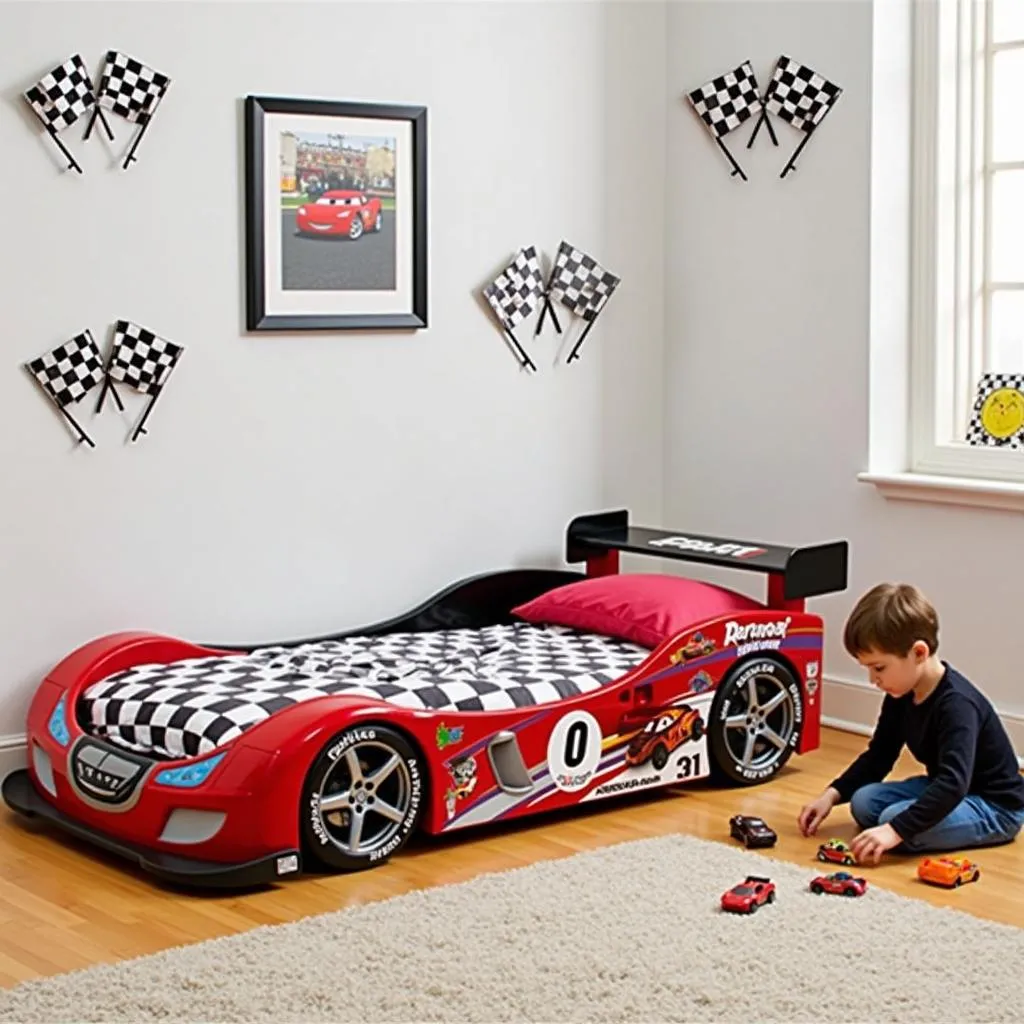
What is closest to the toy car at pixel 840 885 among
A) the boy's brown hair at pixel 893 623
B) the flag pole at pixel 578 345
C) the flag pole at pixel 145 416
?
the boy's brown hair at pixel 893 623

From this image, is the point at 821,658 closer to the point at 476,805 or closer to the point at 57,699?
the point at 476,805

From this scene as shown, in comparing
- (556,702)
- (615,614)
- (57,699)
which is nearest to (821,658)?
(615,614)

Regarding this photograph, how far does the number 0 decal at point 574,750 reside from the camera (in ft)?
12.0

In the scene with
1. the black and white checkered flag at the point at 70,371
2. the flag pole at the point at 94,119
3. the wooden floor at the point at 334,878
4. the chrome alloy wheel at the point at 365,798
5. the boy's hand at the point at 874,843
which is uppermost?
the flag pole at the point at 94,119

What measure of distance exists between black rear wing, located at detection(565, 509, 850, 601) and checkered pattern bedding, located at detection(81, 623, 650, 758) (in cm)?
34

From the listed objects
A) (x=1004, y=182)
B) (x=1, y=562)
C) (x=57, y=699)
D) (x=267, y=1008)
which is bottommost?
(x=267, y=1008)

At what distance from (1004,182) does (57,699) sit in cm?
256

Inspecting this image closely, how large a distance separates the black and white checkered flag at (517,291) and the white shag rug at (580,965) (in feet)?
5.89

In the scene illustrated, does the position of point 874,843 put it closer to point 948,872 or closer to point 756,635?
Result: point 948,872

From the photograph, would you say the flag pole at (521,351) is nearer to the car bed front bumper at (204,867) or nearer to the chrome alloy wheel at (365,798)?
the chrome alloy wheel at (365,798)

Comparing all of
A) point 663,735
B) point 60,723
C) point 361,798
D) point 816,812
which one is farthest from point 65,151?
point 816,812

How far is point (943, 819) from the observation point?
11.1 feet

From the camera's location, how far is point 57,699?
3734 millimetres

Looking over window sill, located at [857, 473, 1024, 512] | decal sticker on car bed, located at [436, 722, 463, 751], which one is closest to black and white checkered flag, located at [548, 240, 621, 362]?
window sill, located at [857, 473, 1024, 512]
